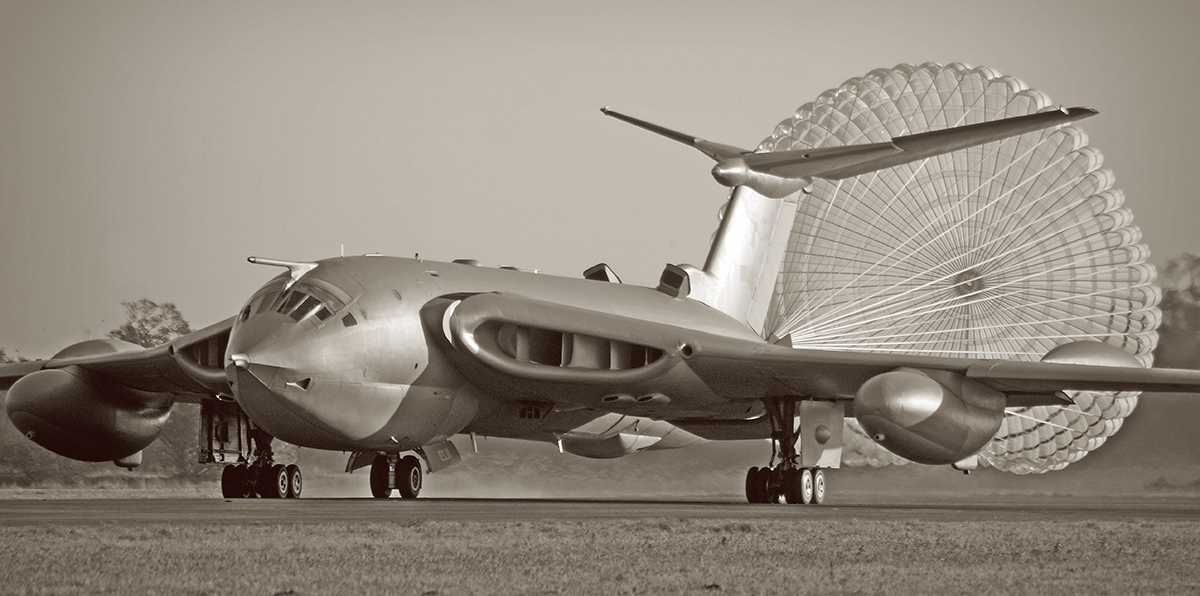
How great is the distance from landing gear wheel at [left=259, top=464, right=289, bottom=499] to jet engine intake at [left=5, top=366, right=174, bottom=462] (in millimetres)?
3375

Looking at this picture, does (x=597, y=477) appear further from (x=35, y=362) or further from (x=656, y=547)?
(x=656, y=547)

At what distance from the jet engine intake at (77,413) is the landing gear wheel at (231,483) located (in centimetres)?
299

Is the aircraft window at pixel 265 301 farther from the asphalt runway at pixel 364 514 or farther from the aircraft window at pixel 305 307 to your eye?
the asphalt runway at pixel 364 514

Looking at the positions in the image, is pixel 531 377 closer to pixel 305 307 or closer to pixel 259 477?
pixel 305 307

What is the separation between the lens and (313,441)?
19.0 meters

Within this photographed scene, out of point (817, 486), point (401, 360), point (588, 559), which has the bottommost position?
point (817, 486)

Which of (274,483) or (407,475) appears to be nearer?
(274,483)

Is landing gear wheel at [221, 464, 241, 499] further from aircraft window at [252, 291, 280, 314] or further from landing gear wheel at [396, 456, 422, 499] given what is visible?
aircraft window at [252, 291, 280, 314]

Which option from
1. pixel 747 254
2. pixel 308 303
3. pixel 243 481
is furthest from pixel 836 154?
pixel 243 481

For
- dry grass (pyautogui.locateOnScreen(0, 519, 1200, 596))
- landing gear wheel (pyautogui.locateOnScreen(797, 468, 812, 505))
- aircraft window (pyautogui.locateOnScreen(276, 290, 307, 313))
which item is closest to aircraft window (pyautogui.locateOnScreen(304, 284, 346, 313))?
aircraft window (pyautogui.locateOnScreen(276, 290, 307, 313))

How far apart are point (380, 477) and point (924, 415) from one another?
840 cm

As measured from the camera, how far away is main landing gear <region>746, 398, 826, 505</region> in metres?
22.7

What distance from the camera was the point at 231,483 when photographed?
2164 centimetres

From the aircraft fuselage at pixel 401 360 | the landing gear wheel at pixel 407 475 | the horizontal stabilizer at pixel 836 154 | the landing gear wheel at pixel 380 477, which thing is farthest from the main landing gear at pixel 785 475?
the landing gear wheel at pixel 380 477
